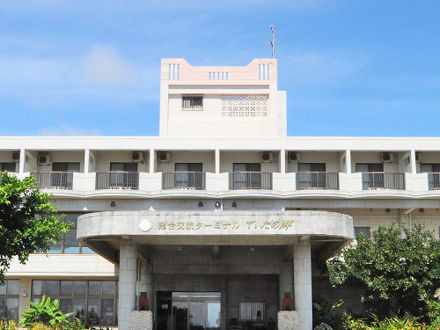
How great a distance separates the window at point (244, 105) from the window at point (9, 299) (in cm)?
1467

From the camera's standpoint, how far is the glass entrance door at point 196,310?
111ft

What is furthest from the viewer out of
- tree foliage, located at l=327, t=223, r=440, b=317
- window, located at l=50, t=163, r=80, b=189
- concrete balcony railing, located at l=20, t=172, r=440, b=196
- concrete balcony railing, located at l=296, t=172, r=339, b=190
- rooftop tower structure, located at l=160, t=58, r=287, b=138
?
rooftop tower structure, located at l=160, t=58, r=287, b=138

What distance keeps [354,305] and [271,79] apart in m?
13.6

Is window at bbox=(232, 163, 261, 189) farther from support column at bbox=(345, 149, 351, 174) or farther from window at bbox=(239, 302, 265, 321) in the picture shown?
window at bbox=(239, 302, 265, 321)

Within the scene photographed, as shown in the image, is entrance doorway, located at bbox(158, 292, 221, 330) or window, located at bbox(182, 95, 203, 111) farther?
window, located at bbox(182, 95, 203, 111)

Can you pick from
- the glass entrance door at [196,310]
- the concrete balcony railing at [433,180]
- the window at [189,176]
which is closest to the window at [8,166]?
the window at [189,176]

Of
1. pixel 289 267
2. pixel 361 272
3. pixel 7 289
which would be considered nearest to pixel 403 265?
pixel 361 272

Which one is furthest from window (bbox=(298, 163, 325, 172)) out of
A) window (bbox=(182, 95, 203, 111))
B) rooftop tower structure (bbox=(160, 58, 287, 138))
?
window (bbox=(182, 95, 203, 111))

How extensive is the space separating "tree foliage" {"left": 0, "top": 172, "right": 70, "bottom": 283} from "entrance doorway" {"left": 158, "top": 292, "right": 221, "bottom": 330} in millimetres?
11852

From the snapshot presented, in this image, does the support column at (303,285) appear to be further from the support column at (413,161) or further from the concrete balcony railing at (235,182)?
the support column at (413,161)

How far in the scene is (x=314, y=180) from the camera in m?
36.2

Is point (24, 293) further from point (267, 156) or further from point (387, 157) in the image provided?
point (387, 157)

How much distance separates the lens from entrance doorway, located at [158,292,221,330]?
33688 millimetres

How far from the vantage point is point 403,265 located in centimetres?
2866
